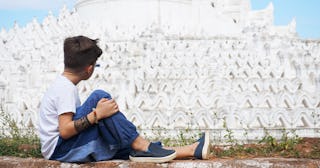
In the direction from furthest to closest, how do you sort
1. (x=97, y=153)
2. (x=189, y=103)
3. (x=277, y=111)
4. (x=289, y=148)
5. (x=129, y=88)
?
(x=129, y=88) < (x=189, y=103) < (x=277, y=111) < (x=289, y=148) < (x=97, y=153)

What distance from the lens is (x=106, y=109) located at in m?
4.13

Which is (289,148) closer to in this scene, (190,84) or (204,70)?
(190,84)

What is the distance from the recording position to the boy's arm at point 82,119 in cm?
414

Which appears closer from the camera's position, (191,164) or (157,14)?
(191,164)

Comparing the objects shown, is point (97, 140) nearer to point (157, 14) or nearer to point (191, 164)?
point (191, 164)

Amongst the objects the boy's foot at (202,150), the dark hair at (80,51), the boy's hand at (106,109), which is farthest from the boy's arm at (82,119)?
the boy's foot at (202,150)

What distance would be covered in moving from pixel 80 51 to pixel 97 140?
0.78 metres

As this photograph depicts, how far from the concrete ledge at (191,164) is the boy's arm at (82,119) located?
0.28 meters

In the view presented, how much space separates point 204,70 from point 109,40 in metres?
5.24

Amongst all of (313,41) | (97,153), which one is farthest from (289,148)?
(313,41)

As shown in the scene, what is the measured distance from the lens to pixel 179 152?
440cm

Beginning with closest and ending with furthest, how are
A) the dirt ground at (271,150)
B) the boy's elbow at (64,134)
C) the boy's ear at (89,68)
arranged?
the boy's elbow at (64,134) → the boy's ear at (89,68) → the dirt ground at (271,150)

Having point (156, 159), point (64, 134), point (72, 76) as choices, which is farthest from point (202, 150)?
point (72, 76)

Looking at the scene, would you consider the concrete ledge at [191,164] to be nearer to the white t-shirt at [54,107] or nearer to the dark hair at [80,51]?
the white t-shirt at [54,107]
